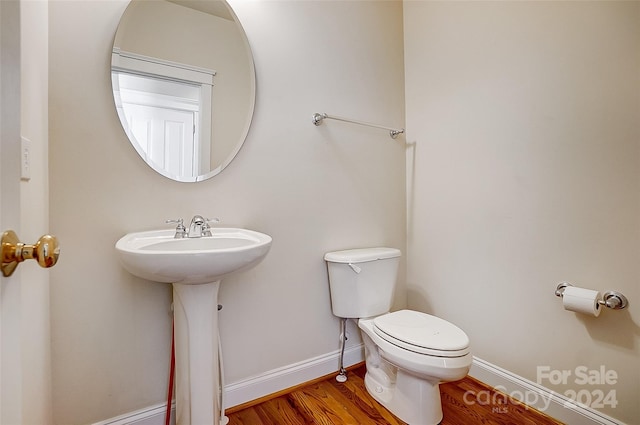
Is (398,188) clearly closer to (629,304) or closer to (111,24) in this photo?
(629,304)

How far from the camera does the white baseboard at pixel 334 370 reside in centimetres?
128

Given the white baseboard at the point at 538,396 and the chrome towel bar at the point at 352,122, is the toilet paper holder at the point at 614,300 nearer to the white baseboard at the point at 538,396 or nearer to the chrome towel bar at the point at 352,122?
the white baseboard at the point at 538,396

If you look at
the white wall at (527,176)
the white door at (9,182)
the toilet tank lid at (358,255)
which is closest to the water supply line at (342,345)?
the toilet tank lid at (358,255)

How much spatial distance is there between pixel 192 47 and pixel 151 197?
68 centimetres

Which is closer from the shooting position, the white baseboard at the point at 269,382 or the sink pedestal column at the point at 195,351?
the sink pedestal column at the point at 195,351

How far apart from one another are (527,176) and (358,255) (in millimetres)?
893

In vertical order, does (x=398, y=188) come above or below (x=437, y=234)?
above

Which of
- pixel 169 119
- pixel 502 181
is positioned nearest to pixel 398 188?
pixel 502 181

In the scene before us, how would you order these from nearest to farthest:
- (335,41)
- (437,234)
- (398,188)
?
(335,41), (437,234), (398,188)

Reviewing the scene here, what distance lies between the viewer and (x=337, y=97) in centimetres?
178

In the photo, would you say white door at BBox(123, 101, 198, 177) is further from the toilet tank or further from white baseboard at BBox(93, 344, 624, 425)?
white baseboard at BBox(93, 344, 624, 425)

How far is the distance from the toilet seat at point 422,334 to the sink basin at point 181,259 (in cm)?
71

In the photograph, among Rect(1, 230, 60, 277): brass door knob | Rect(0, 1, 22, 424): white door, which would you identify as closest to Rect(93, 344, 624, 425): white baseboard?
Rect(0, 1, 22, 424): white door

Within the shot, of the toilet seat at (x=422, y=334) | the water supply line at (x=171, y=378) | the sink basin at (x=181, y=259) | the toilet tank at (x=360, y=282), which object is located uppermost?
the sink basin at (x=181, y=259)
